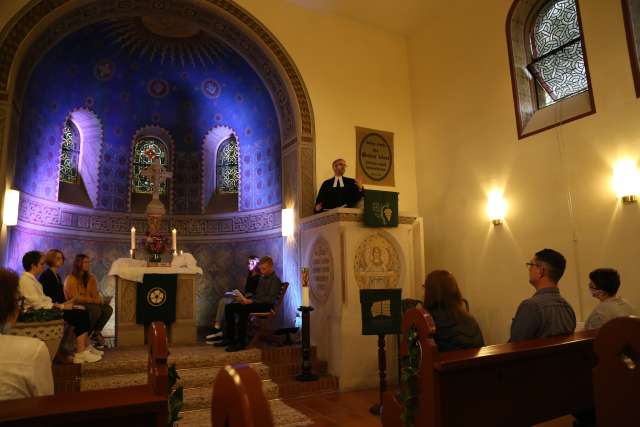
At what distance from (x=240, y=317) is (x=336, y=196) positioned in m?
2.19

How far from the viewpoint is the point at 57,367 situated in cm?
489

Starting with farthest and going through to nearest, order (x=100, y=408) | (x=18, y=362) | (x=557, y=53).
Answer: (x=557, y=53)
(x=18, y=362)
(x=100, y=408)

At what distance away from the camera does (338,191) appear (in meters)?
6.90

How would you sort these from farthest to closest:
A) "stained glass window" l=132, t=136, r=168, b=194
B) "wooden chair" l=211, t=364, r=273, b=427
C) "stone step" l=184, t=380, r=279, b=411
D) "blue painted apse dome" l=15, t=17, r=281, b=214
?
"stained glass window" l=132, t=136, r=168, b=194
"blue painted apse dome" l=15, t=17, r=281, b=214
"stone step" l=184, t=380, r=279, b=411
"wooden chair" l=211, t=364, r=273, b=427

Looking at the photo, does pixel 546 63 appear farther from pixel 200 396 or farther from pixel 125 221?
pixel 125 221

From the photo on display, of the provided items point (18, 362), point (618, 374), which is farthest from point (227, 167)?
point (618, 374)

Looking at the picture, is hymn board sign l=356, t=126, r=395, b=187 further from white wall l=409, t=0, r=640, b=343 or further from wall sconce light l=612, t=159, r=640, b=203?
wall sconce light l=612, t=159, r=640, b=203

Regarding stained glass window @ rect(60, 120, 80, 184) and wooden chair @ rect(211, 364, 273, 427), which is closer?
wooden chair @ rect(211, 364, 273, 427)

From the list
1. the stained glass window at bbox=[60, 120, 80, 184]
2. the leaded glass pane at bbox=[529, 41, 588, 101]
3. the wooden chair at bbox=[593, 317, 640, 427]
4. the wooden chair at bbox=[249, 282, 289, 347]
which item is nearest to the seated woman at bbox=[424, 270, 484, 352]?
the wooden chair at bbox=[593, 317, 640, 427]

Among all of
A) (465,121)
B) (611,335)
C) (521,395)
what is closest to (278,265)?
(465,121)

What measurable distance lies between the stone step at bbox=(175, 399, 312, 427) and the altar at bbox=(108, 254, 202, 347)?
1.91m

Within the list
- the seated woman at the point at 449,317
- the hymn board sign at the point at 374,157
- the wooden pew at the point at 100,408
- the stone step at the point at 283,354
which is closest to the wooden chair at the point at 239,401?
the wooden pew at the point at 100,408

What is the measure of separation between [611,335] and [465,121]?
5853 mm

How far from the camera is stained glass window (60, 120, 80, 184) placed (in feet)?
29.0
